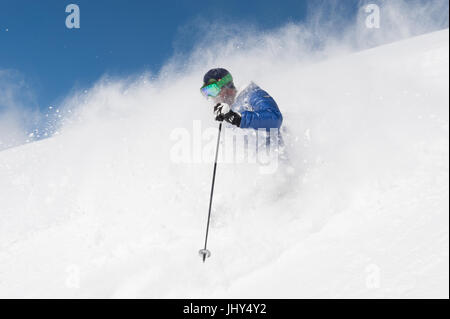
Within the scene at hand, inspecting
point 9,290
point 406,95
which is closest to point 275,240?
point 406,95

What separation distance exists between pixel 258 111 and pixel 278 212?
1.05 m

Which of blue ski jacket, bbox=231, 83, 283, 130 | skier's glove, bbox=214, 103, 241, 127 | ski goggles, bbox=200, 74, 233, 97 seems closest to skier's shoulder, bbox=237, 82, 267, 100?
blue ski jacket, bbox=231, 83, 283, 130

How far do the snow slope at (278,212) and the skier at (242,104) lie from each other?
0.58m

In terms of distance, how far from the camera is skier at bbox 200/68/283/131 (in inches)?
142

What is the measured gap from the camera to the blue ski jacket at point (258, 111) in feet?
11.8

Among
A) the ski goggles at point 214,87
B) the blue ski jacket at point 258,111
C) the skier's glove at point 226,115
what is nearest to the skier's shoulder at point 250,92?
the blue ski jacket at point 258,111

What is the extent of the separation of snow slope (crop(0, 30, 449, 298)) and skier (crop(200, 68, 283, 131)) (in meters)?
0.58

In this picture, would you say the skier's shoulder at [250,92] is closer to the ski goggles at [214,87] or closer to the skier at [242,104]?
the skier at [242,104]

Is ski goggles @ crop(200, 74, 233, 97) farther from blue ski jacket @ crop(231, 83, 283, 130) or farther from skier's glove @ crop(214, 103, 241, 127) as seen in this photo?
skier's glove @ crop(214, 103, 241, 127)

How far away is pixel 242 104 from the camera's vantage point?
4.02 metres

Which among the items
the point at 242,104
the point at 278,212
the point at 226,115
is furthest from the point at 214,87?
the point at 278,212

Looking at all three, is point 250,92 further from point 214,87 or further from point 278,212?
point 278,212

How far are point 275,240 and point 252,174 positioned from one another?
45.1 inches

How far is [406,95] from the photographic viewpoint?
3828 mm
